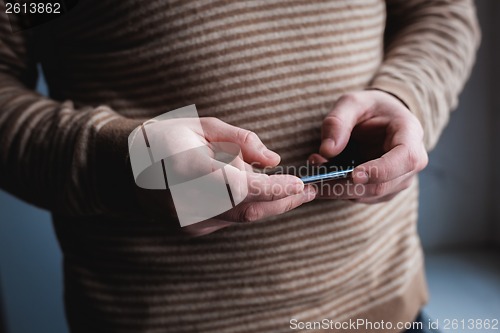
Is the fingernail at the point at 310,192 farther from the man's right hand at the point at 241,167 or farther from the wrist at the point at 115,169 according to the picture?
the wrist at the point at 115,169

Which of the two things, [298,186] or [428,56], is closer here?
[298,186]

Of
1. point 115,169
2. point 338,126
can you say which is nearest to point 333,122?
point 338,126

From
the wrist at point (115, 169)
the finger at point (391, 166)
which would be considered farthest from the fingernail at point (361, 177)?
the wrist at point (115, 169)

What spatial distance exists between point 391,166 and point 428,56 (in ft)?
0.51

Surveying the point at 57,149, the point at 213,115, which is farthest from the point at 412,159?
the point at 57,149

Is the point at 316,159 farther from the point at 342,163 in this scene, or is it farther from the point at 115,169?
the point at 115,169

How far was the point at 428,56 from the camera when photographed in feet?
1.20

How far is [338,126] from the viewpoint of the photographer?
0.91 feet

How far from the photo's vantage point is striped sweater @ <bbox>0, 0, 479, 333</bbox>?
301 millimetres

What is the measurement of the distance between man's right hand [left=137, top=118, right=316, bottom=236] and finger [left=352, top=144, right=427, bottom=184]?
1.1 inches

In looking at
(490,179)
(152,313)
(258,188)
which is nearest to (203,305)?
(152,313)

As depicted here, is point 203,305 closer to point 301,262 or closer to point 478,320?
point 301,262

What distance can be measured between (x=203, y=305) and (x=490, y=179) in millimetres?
338

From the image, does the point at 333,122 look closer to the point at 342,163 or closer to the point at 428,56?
the point at 342,163
